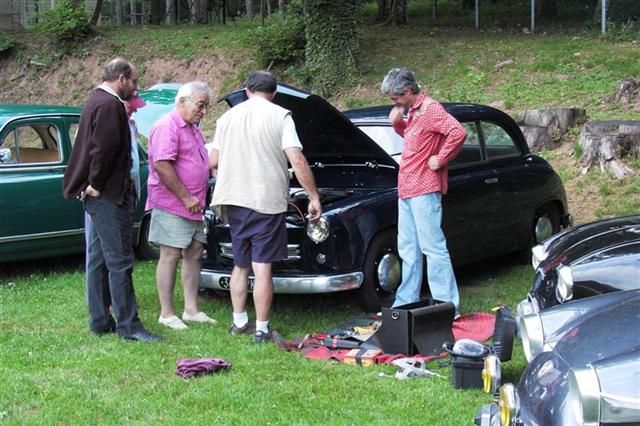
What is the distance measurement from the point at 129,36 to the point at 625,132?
15.4 m

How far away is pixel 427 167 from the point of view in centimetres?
646

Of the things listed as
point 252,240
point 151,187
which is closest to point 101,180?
point 151,187

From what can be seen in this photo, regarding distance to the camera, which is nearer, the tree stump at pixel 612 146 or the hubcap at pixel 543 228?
the hubcap at pixel 543 228

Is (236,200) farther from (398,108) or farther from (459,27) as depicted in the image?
(459,27)

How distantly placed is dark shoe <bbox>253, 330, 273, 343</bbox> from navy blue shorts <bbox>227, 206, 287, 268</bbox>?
517 millimetres

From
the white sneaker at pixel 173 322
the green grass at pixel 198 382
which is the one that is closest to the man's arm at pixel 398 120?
the green grass at pixel 198 382

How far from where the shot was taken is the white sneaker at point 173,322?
654 centimetres

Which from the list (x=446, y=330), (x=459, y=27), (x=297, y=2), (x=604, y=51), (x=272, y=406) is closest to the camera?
(x=272, y=406)

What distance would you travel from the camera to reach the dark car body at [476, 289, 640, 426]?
8.73 feet

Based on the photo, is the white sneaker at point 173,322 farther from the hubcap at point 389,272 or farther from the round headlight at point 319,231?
the hubcap at point 389,272

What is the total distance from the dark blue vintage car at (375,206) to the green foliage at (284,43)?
10212 millimetres

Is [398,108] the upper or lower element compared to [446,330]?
upper

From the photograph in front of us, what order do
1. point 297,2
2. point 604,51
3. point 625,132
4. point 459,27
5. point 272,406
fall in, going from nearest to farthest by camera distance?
1. point 272,406
2. point 625,132
3. point 604,51
4. point 297,2
5. point 459,27

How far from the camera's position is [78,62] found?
2167cm
